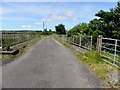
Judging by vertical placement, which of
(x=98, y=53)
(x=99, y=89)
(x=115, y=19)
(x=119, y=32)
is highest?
(x=115, y=19)

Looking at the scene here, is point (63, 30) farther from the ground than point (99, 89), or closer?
farther from the ground

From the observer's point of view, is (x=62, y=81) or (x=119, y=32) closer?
(x=62, y=81)

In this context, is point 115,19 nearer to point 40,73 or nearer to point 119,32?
point 119,32

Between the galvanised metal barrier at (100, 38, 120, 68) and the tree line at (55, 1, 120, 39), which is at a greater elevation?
the tree line at (55, 1, 120, 39)

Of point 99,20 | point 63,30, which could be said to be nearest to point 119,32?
point 99,20

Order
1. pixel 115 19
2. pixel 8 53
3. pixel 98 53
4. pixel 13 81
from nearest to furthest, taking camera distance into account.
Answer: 1. pixel 13 81
2. pixel 98 53
3. pixel 8 53
4. pixel 115 19

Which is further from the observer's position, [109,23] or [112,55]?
[109,23]

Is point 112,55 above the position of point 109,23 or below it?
below

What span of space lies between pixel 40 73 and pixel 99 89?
8.97 ft

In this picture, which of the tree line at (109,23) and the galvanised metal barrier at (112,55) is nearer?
the galvanised metal barrier at (112,55)

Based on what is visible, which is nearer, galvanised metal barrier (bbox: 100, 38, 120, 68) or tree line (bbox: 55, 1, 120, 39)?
galvanised metal barrier (bbox: 100, 38, 120, 68)

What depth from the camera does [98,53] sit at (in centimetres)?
973

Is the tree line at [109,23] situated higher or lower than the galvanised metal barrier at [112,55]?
higher

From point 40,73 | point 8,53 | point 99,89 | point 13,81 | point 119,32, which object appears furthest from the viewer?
point 119,32
